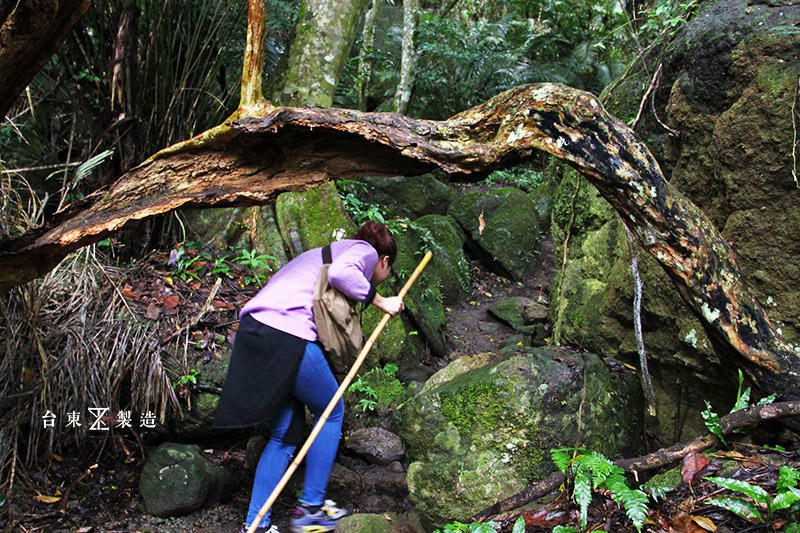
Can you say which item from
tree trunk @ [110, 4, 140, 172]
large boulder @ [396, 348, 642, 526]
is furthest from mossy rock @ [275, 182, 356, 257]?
large boulder @ [396, 348, 642, 526]

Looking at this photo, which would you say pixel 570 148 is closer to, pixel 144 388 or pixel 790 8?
pixel 790 8

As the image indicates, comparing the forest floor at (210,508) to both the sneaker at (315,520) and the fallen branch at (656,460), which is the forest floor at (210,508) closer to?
the fallen branch at (656,460)

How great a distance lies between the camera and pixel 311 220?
530cm

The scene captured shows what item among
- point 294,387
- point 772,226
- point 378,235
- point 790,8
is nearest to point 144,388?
point 294,387

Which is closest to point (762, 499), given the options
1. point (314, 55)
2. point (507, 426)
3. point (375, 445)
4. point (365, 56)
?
point (507, 426)

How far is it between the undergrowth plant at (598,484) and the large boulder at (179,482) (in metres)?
2.30

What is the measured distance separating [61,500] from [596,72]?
11381mm

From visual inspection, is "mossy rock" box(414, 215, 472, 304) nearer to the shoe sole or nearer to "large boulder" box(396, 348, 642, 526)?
"large boulder" box(396, 348, 642, 526)

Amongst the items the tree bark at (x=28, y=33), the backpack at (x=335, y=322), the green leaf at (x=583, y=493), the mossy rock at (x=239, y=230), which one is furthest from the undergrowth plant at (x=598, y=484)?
the mossy rock at (x=239, y=230)

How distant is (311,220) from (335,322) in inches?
95.7

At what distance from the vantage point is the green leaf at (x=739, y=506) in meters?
2.04

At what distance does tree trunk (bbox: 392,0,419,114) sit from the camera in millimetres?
8125

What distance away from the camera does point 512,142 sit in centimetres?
256

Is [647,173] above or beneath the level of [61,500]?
above
